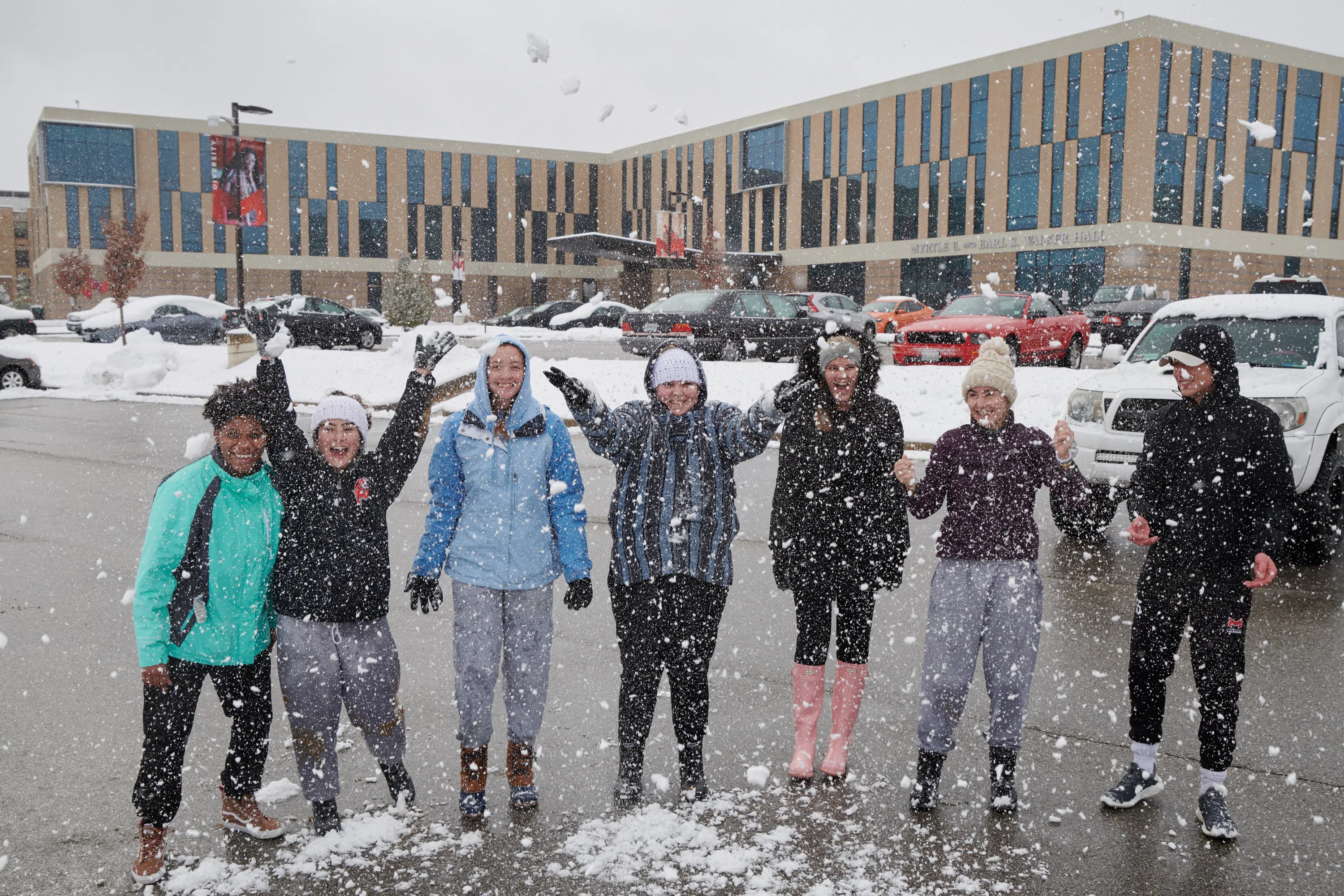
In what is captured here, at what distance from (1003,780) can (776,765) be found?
0.86 meters

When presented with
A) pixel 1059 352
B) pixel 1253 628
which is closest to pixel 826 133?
pixel 1059 352

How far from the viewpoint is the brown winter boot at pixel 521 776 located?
143 inches

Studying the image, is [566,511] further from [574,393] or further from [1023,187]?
[1023,187]

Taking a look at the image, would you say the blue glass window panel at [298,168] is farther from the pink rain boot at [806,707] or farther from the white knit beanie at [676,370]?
the pink rain boot at [806,707]

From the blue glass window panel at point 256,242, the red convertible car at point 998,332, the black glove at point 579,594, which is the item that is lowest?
the black glove at point 579,594

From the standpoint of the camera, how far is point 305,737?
336 centimetres

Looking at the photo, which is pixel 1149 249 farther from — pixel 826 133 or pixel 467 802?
pixel 467 802

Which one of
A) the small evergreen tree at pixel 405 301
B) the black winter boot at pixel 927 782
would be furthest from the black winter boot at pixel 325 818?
the small evergreen tree at pixel 405 301

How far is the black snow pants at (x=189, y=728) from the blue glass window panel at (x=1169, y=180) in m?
43.9

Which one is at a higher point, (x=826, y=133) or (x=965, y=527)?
(x=826, y=133)

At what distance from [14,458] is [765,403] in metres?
11.6

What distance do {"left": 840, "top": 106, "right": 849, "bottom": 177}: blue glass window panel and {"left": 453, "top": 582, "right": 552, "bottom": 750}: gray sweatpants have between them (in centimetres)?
5255

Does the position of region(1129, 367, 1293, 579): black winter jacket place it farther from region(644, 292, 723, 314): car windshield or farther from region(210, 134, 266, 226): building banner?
region(210, 134, 266, 226): building banner

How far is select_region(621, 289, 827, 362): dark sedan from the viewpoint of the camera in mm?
20359
